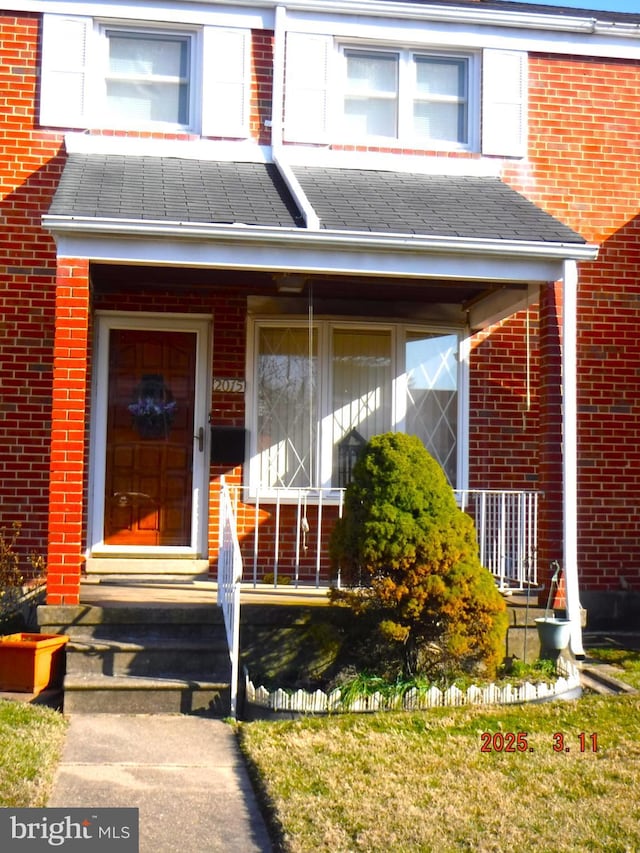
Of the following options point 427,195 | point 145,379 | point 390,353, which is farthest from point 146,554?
point 427,195

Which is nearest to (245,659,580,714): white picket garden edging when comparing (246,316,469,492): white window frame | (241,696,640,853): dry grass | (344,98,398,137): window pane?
(241,696,640,853): dry grass

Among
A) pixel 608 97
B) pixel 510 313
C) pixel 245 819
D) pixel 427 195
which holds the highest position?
pixel 608 97

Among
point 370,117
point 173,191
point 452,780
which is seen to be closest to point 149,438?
point 173,191

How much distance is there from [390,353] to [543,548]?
2.48 meters

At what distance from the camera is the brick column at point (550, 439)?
789 cm

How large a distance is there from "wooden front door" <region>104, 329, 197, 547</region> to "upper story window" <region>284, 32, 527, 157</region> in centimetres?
257

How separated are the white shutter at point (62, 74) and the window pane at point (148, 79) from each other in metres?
0.35

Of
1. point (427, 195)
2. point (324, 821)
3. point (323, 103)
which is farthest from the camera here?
point (323, 103)

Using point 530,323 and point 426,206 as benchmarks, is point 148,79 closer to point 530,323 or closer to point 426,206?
point 426,206

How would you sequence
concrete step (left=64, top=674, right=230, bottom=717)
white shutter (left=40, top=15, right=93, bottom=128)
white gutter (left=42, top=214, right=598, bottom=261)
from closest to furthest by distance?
concrete step (left=64, top=674, right=230, bottom=717) → white gutter (left=42, top=214, right=598, bottom=261) → white shutter (left=40, top=15, right=93, bottom=128)

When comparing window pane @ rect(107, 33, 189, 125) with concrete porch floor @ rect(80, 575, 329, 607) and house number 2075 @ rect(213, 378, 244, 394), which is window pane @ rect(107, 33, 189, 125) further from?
concrete porch floor @ rect(80, 575, 329, 607)

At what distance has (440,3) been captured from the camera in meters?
9.55

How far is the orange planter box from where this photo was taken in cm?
667

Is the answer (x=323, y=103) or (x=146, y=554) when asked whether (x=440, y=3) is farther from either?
(x=146, y=554)
